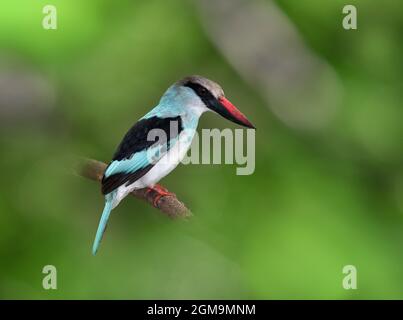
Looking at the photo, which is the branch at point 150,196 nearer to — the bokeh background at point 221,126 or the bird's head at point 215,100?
the bokeh background at point 221,126

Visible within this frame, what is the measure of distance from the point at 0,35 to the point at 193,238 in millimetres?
910

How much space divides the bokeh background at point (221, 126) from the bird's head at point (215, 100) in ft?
0.15

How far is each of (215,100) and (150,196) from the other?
→ 0.38 m

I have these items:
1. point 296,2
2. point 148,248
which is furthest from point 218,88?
point 148,248

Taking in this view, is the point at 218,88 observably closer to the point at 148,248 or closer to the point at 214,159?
the point at 214,159

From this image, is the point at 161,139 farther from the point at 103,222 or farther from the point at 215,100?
the point at 103,222

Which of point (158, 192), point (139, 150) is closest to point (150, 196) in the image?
point (158, 192)

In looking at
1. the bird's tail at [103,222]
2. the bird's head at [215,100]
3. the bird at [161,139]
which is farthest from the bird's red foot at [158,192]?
the bird's head at [215,100]

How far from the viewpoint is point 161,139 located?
220cm

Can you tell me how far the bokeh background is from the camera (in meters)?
2.17

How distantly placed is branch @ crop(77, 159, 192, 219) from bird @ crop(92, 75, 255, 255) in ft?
0.10

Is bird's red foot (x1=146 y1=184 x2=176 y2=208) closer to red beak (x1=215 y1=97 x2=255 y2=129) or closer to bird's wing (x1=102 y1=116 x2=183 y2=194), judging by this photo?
bird's wing (x1=102 y1=116 x2=183 y2=194)

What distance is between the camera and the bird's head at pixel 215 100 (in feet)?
7.25

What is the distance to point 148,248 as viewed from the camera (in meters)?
2.20
